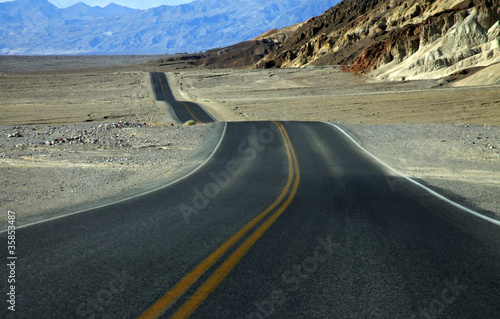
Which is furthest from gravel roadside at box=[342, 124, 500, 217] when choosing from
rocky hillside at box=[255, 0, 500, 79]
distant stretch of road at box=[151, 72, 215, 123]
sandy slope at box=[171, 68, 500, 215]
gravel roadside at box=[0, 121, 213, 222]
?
rocky hillside at box=[255, 0, 500, 79]

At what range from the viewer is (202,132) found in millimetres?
26719

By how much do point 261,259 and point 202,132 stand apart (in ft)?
71.5

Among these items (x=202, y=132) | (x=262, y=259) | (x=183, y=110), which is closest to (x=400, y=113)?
(x=202, y=132)

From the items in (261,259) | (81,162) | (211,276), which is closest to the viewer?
(211,276)

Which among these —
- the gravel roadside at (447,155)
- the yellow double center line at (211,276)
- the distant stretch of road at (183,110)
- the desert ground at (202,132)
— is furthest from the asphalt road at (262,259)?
the distant stretch of road at (183,110)

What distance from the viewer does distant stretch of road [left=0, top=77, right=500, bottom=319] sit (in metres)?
4.24

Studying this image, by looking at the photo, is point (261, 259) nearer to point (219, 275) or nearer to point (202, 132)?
point (219, 275)

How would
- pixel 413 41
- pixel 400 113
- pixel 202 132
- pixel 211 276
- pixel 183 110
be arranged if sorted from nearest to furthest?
1. pixel 211 276
2. pixel 202 132
3. pixel 400 113
4. pixel 183 110
5. pixel 413 41

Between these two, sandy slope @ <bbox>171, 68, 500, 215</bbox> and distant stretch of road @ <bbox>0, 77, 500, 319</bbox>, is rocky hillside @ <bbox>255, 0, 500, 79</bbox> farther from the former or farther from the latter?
distant stretch of road @ <bbox>0, 77, 500, 319</bbox>

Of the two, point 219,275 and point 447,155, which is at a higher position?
point 219,275

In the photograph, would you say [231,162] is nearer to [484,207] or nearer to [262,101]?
[484,207]

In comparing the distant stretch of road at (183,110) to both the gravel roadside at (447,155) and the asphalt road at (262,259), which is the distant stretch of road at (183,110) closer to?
the gravel roadside at (447,155)

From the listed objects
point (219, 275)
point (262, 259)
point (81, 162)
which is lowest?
point (262, 259)

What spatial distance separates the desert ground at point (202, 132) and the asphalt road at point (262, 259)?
7.49ft
